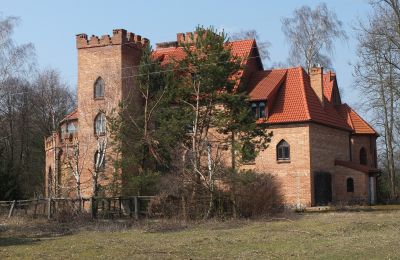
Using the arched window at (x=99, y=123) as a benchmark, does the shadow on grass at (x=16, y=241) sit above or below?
below

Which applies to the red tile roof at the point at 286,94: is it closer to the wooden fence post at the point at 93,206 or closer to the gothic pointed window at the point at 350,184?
the gothic pointed window at the point at 350,184

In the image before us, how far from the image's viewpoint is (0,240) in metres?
20.2

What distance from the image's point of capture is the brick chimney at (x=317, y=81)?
42888 millimetres

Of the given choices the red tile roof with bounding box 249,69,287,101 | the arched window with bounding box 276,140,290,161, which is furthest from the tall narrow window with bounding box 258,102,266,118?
the arched window with bounding box 276,140,290,161

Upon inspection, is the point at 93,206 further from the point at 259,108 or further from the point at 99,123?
the point at 259,108

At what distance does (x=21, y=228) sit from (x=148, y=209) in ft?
18.3

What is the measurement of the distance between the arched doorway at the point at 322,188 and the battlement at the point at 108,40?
14211 mm

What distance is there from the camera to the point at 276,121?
129 ft

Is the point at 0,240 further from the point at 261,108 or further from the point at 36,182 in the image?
the point at 36,182

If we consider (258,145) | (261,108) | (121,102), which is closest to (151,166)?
(121,102)

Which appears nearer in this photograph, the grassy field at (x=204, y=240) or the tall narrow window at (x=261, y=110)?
the grassy field at (x=204, y=240)

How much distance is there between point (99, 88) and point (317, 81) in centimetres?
1516

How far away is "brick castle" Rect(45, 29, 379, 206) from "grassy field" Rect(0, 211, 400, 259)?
12.9m

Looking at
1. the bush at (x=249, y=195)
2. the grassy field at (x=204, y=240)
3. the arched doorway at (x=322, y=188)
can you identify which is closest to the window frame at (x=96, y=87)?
the arched doorway at (x=322, y=188)
